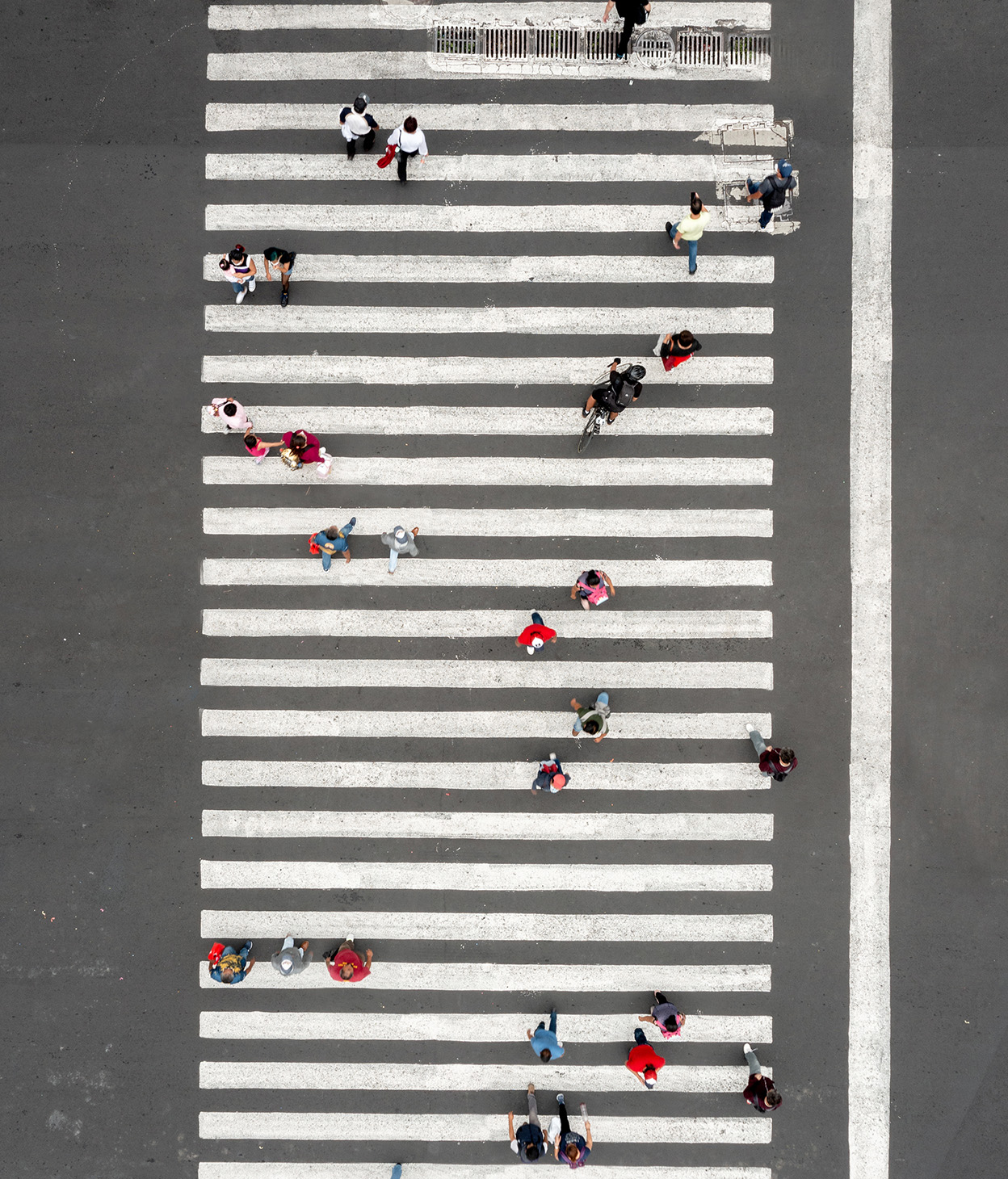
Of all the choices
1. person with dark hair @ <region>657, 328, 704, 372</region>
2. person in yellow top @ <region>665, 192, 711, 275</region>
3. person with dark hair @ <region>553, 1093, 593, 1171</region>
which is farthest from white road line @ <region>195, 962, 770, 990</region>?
person in yellow top @ <region>665, 192, 711, 275</region>

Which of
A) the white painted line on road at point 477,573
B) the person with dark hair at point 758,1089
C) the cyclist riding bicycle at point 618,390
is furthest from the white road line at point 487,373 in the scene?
the person with dark hair at point 758,1089

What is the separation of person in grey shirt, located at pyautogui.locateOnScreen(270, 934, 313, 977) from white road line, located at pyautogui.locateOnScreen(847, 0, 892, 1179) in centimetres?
737

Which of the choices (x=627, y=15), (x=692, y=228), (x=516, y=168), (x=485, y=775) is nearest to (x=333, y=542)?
(x=485, y=775)

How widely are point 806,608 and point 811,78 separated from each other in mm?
7198

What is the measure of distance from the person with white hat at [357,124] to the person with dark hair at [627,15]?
340 cm

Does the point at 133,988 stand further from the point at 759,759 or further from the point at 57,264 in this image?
the point at 57,264

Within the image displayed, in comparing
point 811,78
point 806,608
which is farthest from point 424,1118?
point 811,78

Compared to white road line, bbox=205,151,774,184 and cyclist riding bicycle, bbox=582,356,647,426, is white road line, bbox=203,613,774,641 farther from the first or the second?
white road line, bbox=205,151,774,184

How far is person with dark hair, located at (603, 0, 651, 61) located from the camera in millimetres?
9680

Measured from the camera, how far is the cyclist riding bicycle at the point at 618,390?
9508mm

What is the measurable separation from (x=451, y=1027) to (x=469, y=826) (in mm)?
2720

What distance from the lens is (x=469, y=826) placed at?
10.5 meters

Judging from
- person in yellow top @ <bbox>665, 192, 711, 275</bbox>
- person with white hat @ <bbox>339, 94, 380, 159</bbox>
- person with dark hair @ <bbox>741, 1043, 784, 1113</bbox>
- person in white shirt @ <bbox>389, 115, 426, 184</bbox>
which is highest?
person with white hat @ <bbox>339, 94, 380, 159</bbox>

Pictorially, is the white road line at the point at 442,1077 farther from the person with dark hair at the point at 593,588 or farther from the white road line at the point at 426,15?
the white road line at the point at 426,15
